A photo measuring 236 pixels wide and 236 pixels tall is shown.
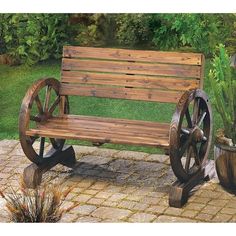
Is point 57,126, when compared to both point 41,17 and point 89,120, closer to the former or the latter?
point 89,120

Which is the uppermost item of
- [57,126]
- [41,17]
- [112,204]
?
[41,17]

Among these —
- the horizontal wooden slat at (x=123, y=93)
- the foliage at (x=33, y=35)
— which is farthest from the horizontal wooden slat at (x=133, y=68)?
the foliage at (x=33, y=35)

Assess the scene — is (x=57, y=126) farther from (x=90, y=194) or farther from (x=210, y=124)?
(x=210, y=124)

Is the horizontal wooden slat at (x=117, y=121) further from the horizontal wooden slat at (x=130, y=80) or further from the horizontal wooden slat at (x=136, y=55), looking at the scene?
the horizontal wooden slat at (x=136, y=55)

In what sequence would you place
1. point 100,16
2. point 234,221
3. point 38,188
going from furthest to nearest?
point 100,16
point 38,188
point 234,221

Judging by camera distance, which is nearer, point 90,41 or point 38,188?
point 38,188

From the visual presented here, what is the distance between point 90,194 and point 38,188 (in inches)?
15.7

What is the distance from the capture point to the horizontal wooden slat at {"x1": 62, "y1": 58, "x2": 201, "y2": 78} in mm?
7633

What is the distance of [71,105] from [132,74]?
151cm

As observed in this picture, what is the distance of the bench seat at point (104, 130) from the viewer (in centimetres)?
721

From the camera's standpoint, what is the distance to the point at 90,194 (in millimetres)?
7496

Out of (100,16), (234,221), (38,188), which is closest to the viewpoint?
(234,221)

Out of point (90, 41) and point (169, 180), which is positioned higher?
point (90, 41)
